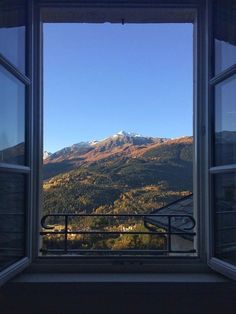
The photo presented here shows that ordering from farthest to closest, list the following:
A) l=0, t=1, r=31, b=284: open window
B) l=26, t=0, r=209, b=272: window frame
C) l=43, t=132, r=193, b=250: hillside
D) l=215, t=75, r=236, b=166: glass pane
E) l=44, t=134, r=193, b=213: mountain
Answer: l=44, t=134, r=193, b=213: mountain
l=43, t=132, r=193, b=250: hillside
l=26, t=0, r=209, b=272: window frame
l=215, t=75, r=236, b=166: glass pane
l=0, t=1, r=31, b=284: open window

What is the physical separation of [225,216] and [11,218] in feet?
3.34

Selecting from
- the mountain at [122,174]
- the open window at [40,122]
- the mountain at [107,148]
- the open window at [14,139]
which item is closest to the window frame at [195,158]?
the open window at [40,122]

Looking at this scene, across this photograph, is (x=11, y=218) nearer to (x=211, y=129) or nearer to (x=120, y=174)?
(x=211, y=129)

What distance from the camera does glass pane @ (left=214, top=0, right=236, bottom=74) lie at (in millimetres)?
2121

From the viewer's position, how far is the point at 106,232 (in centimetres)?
269

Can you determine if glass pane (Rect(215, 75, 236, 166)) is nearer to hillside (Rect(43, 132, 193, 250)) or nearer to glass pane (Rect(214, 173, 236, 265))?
glass pane (Rect(214, 173, 236, 265))

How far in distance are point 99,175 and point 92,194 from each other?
0.18m

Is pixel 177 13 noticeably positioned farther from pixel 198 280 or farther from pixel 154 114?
pixel 154 114

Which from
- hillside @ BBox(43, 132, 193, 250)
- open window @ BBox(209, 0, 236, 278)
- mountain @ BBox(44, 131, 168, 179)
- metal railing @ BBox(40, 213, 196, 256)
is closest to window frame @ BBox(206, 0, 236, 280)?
open window @ BBox(209, 0, 236, 278)

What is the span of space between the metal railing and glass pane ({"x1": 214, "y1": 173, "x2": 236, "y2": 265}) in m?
0.22

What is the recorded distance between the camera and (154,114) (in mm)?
4117

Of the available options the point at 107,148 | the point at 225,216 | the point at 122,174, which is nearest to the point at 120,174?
the point at 122,174

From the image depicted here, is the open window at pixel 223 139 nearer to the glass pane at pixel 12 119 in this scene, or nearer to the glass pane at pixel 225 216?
the glass pane at pixel 225 216

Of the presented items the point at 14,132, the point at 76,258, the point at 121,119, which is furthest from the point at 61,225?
the point at 121,119
